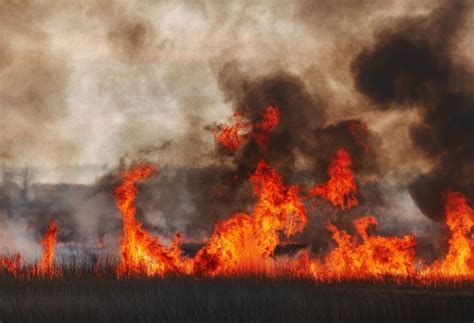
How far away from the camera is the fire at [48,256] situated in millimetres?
33938

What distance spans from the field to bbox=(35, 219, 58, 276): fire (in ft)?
13.4

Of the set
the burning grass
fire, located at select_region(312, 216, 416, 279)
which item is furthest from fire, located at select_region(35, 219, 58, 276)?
fire, located at select_region(312, 216, 416, 279)

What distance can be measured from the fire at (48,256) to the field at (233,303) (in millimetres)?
4087

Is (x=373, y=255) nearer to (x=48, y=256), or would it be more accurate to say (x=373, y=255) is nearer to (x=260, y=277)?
(x=260, y=277)

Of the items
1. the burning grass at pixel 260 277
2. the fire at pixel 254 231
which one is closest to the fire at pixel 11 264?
the burning grass at pixel 260 277

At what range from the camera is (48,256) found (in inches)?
1451

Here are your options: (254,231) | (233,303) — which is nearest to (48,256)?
(254,231)

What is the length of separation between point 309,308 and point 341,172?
1332 centimetres

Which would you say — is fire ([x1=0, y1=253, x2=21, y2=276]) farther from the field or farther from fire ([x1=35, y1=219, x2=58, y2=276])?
the field

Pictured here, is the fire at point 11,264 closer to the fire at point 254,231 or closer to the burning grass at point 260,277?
the burning grass at point 260,277

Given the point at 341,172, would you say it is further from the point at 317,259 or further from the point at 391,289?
the point at 391,289

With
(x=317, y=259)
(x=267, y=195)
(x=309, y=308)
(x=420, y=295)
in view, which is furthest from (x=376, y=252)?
(x=309, y=308)

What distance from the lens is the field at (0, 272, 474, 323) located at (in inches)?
979

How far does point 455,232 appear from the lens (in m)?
36.8
